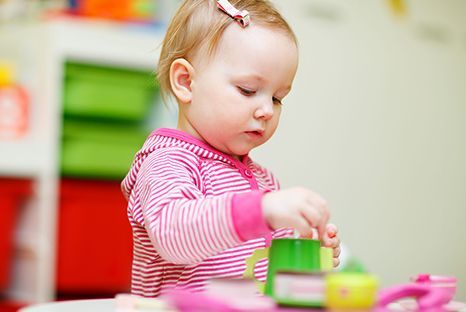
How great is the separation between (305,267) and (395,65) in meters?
1.79

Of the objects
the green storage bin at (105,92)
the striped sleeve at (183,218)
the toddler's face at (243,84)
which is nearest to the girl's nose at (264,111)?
the toddler's face at (243,84)

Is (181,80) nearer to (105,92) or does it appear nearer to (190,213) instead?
(190,213)

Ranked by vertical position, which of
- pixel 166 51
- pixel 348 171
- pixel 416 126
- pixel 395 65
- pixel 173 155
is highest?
pixel 395 65

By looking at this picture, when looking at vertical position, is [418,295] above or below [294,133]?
below

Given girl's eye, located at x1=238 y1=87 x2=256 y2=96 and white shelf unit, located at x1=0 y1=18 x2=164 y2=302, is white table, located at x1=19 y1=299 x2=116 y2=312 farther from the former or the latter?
white shelf unit, located at x1=0 y1=18 x2=164 y2=302

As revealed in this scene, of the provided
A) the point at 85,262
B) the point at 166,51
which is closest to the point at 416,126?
the point at 85,262

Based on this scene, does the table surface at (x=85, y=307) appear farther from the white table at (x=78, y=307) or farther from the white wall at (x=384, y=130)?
the white wall at (x=384, y=130)

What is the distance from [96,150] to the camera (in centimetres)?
237

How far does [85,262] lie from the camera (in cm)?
235

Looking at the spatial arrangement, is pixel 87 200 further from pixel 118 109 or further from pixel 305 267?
pixel 305 267

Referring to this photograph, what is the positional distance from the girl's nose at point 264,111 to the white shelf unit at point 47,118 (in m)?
1.50

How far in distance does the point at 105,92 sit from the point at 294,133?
0.55 meters

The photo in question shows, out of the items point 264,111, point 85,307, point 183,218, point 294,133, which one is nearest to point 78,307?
point 85,307

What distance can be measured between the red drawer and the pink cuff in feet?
5.58
